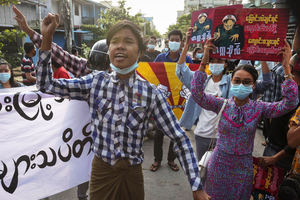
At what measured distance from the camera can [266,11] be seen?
211cm

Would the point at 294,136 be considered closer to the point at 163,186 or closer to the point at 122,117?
the point at 122,117

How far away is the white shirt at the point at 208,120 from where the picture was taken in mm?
2951

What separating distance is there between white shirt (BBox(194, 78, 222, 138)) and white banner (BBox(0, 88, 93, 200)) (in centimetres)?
133

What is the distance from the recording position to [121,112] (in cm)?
160

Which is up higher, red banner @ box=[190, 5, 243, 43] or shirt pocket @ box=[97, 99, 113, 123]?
red banner @ box=[190, 5, 243, 43]

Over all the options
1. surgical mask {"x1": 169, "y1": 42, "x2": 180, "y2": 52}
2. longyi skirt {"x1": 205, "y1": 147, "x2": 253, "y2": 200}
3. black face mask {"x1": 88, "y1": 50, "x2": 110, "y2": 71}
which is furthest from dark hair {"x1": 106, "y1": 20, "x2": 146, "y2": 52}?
surgical mask {"x1": 169, "y1": 42, "x2": 180, "y2": 52}

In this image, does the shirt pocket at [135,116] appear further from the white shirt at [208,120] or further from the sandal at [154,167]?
the sandal at [154,167]

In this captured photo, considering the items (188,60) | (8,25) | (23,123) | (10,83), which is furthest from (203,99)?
(8,25)

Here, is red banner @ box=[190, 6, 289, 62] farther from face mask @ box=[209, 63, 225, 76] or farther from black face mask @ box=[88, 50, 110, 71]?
black face mask @ box=[88, 50, 110, 71]

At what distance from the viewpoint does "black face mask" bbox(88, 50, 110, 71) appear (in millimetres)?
2244

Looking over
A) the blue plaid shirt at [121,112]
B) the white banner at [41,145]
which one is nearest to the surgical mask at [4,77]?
the white banner at [41,145]

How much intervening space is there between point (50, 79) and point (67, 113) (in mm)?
1049

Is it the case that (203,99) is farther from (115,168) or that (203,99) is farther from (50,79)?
(50,79)

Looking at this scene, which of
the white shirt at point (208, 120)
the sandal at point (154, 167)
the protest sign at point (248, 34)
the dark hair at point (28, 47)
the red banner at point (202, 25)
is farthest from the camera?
the dark hair at point (28, 47)
